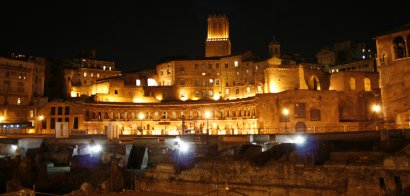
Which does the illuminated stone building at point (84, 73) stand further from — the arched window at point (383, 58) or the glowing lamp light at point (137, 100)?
the arched window at point (383, 58)

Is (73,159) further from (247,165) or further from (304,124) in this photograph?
(304,124)

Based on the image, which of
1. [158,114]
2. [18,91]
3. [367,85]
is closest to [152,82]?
[158,114]

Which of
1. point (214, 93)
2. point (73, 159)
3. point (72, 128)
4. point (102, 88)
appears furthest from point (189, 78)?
point (73, 159)

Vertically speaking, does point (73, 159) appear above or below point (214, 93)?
below

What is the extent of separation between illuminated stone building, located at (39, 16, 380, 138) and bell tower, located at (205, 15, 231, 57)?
0.27 meters

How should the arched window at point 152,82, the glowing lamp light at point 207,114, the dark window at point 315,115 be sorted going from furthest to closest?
1. the arched window at point 152,82
2. the glowing lamp light at point 207,114
3. the dark window at point 315,115

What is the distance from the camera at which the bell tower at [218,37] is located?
99.2m

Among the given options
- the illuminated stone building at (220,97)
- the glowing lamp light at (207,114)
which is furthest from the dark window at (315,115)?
the glowing lamp light at (207,114)

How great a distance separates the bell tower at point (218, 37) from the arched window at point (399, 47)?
188 ft

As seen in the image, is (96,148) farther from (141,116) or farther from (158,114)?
(158,114)

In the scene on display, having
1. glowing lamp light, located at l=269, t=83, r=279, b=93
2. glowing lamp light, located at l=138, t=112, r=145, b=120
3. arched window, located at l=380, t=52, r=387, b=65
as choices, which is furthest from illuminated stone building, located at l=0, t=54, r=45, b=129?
arched window, located at l=380, t=52, r=387, b=65

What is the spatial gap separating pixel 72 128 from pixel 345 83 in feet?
170

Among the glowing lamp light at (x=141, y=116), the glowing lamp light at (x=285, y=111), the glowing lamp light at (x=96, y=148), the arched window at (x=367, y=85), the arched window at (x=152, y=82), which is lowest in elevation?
the glowing lamp light at (x=96, y=148)

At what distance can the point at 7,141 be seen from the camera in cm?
5119
